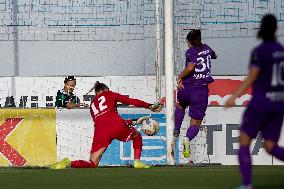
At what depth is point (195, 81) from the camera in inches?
604

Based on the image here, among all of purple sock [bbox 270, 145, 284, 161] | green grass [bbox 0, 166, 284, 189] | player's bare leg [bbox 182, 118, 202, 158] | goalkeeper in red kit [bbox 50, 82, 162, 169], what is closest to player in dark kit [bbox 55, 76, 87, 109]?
goalkeeper in red kit [bbox 50, 82, 162, 169]

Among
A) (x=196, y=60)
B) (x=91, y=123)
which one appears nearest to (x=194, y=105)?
(x=196, y=60)

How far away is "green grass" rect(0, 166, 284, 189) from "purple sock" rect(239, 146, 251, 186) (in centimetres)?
121

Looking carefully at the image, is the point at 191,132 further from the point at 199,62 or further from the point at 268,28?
the point at 268,28

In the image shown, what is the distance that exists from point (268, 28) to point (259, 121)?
33.8 inches

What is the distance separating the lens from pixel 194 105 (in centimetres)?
1532

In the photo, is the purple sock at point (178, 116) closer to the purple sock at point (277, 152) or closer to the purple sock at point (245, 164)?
the purple sock at point (277, 152)

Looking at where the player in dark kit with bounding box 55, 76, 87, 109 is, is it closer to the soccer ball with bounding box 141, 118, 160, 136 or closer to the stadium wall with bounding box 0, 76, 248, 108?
the soccer ball with bounding box 141, 118, 160, 136

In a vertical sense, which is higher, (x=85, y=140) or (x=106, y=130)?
(x=106, y=130)

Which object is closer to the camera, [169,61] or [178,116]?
[178,116]

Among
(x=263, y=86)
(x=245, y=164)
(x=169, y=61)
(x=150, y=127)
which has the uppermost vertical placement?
(x=263, y=86)

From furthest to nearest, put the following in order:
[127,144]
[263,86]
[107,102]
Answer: [127,144], [107,102], [263,86]

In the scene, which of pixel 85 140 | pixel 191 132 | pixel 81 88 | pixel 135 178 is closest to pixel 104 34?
pixel 81 88

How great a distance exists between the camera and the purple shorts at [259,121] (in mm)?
9227
